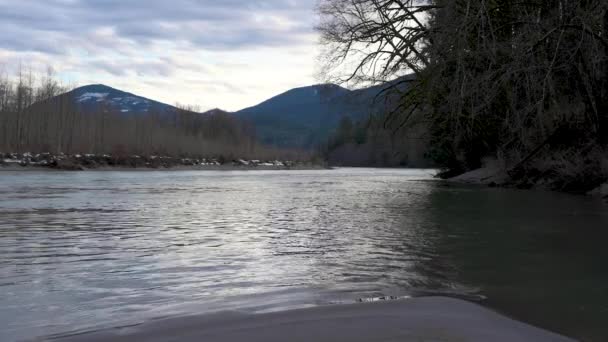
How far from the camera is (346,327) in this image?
3533mm

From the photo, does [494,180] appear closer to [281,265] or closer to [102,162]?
[281,265]

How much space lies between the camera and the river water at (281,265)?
4.04 m

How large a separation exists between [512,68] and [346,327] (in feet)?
32.5

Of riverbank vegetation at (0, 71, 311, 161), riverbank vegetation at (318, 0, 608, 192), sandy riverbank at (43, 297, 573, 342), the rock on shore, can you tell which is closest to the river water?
sandy riverbank at (43, 297, 573, 342)

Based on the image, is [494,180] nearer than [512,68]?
No

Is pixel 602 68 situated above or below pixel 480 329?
above

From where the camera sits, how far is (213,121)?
106 metres

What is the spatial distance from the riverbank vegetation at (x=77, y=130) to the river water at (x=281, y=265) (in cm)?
4861

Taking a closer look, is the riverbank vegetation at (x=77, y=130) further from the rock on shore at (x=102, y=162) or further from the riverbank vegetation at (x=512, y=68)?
the riverbank vegetation at (x=512, y=68)

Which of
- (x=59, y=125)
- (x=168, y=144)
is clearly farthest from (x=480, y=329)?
(x=168, y=144)

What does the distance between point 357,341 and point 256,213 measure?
338 inches

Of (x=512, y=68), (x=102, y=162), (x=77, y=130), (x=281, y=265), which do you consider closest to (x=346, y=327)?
(x=281, y=265)

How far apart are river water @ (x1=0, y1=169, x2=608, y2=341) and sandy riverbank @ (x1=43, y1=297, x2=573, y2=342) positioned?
233 mm

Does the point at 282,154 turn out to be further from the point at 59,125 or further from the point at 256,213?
the point at 256,213
